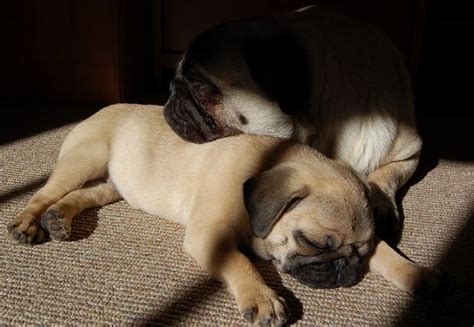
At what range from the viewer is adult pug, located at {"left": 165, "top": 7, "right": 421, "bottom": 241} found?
1.55 meters

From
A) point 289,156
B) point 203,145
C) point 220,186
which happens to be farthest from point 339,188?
point 203,145

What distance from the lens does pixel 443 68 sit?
3.72 m

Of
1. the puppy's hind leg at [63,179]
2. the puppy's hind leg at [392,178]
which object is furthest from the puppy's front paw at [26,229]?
the puppy's hind leg at [392,178]

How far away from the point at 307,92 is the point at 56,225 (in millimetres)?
756

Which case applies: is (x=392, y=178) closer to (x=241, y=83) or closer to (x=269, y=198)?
(x=241, y=83)

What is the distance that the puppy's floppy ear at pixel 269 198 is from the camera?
1206 mm

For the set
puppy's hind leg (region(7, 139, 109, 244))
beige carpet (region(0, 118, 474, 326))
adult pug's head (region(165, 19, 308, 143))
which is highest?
adult pug's head (region(165, 19, 308, 143))

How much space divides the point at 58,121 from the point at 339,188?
1598mm

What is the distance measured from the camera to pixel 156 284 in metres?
1.25

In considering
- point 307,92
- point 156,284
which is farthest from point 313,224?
point 307,92

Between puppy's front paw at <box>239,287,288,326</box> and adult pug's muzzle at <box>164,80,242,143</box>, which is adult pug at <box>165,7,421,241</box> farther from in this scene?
puppy's front paw at <box>239,287,288,326</box>

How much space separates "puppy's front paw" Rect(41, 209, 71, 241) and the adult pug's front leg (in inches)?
12.1

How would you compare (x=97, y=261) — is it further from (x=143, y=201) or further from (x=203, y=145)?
(x=203, y=145)

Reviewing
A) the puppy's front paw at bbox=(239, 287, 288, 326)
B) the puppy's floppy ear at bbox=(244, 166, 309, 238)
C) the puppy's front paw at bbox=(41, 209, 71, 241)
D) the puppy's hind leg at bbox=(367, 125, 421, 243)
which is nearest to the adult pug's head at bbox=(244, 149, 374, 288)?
the puppy's floppy ear at bbox=(244, 166, 309, 238)
